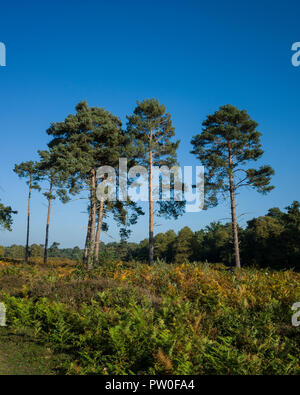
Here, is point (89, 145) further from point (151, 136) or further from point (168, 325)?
point (168, 325)

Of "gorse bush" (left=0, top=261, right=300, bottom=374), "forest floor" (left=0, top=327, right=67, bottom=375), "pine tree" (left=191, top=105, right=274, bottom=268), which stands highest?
"pine tree" (left=191, top=105, right=274, bottom=268)

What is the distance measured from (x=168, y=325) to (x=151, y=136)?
700 inches

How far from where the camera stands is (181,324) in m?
5.28

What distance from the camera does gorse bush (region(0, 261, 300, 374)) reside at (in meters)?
4.35

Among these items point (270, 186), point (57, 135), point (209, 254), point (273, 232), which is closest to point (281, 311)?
point (270, 186)

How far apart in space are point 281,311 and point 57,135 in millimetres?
20233

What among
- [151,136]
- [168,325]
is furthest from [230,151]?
[168,325]

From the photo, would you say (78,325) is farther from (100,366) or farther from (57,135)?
(57,135)

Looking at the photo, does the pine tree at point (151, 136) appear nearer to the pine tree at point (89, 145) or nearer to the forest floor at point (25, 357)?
the pine tree at point (89, 145)

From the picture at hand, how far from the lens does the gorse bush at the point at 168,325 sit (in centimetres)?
435

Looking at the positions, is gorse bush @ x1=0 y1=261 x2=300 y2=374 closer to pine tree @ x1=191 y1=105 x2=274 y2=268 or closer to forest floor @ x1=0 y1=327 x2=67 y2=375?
forest floor @ x1=0 y1=327 x2=67 y2=375

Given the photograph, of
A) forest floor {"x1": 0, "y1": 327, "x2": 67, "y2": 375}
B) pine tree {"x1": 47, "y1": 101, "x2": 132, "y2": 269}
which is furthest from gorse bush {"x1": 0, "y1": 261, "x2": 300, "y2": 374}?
pine tree {"x1": 47, "y1": 101, "x2": 132, "y2": 269}

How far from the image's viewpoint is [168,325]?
18.3ft

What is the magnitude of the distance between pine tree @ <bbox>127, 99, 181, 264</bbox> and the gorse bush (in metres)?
12.1
